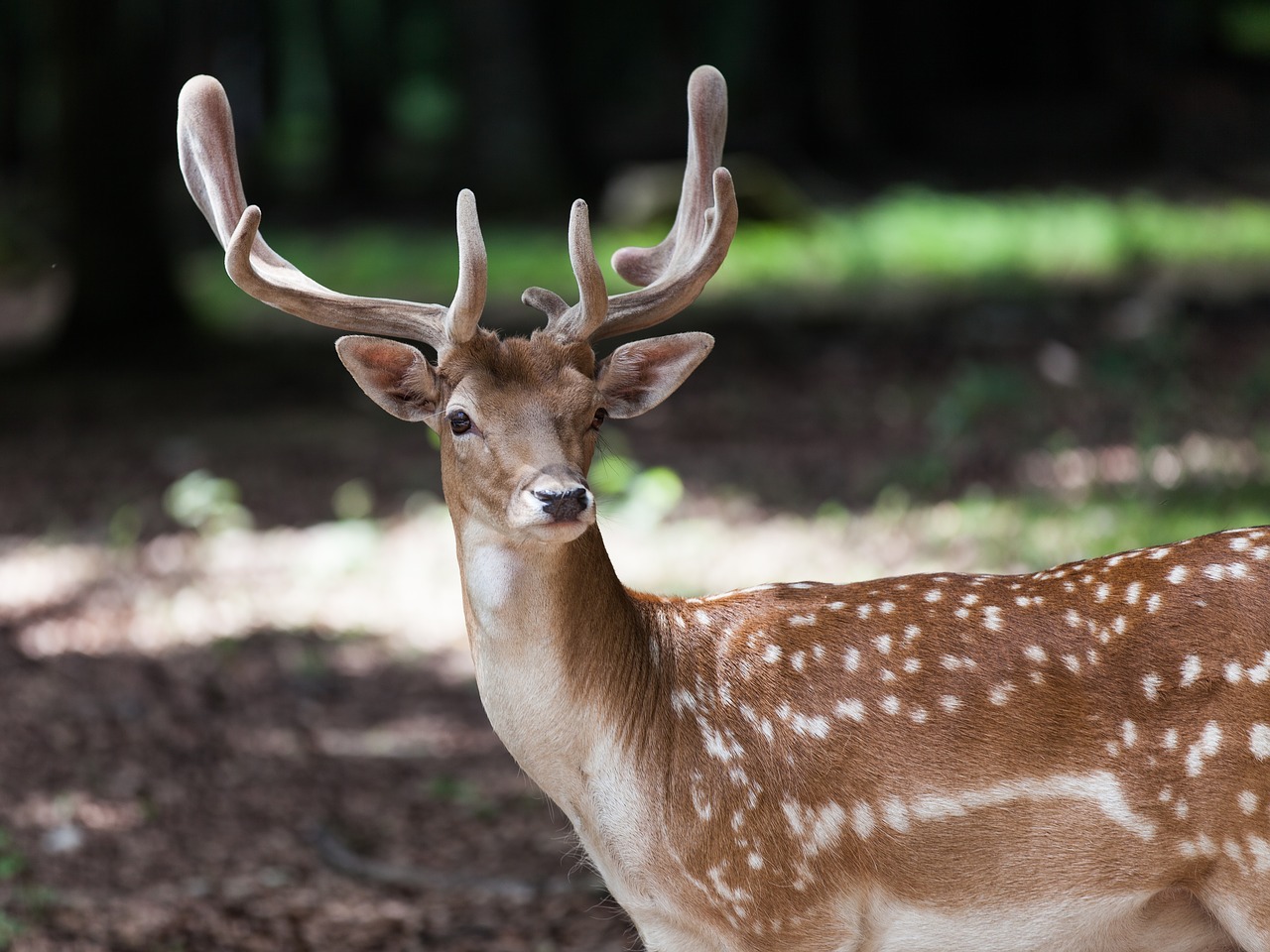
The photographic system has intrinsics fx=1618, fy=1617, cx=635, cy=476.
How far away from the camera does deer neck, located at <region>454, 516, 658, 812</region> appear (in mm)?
3326

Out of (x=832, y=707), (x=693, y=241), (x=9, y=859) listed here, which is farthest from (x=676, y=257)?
(x=9, y=859)

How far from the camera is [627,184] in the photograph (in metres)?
19.8

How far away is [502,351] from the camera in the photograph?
3389mm

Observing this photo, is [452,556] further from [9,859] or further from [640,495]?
[9,859]

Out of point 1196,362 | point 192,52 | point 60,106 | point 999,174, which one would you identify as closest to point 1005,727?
point 1196,362

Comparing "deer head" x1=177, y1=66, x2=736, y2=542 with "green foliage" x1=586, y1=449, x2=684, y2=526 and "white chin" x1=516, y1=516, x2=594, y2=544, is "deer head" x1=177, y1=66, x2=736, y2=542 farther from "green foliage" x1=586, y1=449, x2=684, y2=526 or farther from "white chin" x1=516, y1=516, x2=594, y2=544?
"green foliage" x1=586, y1=449, x2=684, y2=526

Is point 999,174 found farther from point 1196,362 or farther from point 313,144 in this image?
point 313,144

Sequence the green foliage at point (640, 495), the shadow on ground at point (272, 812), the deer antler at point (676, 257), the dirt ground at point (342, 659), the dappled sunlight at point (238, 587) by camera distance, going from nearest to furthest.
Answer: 1. the deer antler at point (676, 257)
2. the shadow on ground at point (272, 812)
3. the dirt ground at point (342, 659)
4. the dappled sunlight at point (238, 587)
5. the green foliage at point (640, 495)

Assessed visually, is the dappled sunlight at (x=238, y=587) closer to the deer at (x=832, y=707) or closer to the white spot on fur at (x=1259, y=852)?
the deer at (x=832, y=707)

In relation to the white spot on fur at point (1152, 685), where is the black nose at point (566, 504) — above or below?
above

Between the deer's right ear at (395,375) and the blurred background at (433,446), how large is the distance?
0.55 metres

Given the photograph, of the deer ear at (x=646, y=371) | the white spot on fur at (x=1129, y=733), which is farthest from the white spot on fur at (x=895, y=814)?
the deer ear at (x=646, y=371)

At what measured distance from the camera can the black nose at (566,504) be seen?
10.1 ft

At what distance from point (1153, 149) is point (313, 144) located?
2165cm
